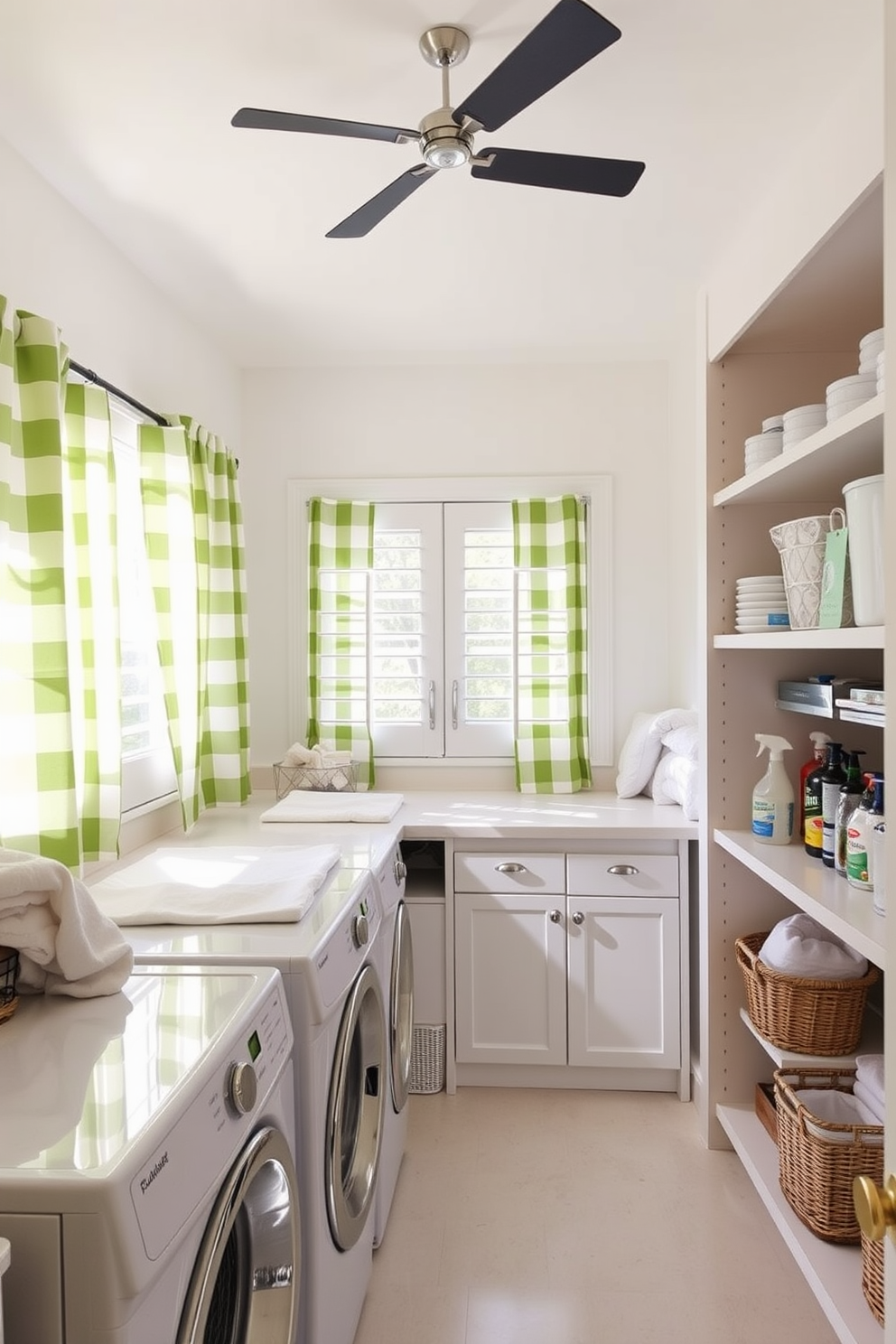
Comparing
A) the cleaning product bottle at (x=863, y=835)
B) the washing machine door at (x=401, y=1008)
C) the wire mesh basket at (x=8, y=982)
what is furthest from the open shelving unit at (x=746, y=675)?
the wire mesh basket at (x=8, y=982)

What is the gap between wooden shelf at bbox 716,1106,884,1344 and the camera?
4.78 feet

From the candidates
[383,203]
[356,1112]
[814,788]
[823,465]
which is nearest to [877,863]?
[814,788]

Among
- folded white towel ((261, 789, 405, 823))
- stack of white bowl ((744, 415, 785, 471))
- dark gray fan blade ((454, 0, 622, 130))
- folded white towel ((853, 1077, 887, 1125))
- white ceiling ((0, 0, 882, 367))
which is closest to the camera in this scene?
dark gray fan blade ((454, 0, 622, 130))

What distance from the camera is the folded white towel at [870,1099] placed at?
1728 mm

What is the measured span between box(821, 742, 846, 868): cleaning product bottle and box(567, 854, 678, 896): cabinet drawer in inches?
34.3

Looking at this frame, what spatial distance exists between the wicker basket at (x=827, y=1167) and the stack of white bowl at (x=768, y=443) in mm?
1363

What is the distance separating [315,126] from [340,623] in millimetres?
2142

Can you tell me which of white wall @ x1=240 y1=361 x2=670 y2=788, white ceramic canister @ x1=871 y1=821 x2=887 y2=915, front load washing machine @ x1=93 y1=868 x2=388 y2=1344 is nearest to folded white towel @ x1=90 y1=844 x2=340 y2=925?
front load washing machine @ x1=93 y1=868 x2=388 y2=1344

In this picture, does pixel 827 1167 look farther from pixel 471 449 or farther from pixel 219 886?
pixel 471 449

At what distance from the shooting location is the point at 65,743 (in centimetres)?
188

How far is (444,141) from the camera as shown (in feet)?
5.28

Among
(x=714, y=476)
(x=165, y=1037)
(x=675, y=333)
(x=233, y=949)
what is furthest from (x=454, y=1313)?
(x=675, y=333)

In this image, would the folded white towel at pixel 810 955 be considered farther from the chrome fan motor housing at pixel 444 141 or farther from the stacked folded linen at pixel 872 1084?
the chrome fan motor housing at pixel 444 141

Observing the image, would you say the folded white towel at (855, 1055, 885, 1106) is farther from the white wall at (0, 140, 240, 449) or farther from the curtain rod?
the white wall at (0, 140, 240, 449)
